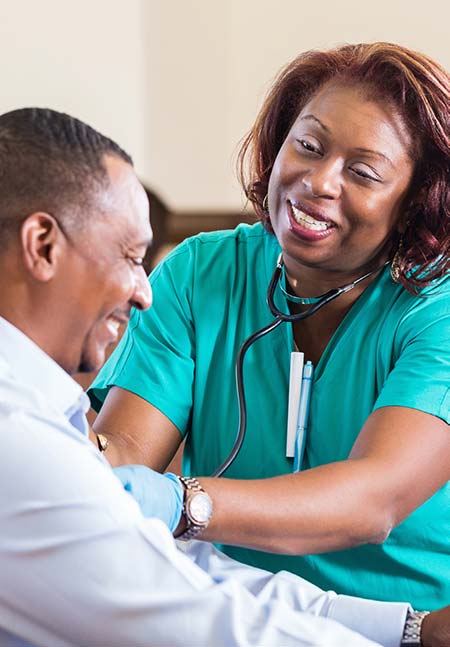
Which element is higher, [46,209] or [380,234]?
[46,209]

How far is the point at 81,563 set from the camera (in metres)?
1.00

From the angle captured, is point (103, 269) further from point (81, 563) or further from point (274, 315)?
point (274, 315)

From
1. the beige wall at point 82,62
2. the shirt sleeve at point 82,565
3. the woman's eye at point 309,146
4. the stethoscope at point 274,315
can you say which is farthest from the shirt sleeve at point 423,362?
the beige wall at point 82,62

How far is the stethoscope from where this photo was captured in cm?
167

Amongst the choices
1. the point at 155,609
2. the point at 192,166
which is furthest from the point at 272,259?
the point at 192,166

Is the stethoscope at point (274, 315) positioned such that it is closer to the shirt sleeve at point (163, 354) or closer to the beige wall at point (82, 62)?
the shirt sleeve at point (163, 354)

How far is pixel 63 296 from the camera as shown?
1.13m

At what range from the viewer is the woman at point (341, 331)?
1.62 meters

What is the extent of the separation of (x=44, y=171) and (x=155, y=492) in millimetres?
420

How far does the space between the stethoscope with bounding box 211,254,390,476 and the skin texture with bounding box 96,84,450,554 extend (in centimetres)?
2

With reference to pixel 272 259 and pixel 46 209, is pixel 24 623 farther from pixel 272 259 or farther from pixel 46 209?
pixel 272 259

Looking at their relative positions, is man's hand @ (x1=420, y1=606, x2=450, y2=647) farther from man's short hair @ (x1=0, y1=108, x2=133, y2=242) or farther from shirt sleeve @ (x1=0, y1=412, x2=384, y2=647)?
man's short hair @ (x1=0, y1=108, x2=133, y2=242)

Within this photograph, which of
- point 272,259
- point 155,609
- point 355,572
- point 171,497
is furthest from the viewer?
point 272,259

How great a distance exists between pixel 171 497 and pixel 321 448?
453mm
